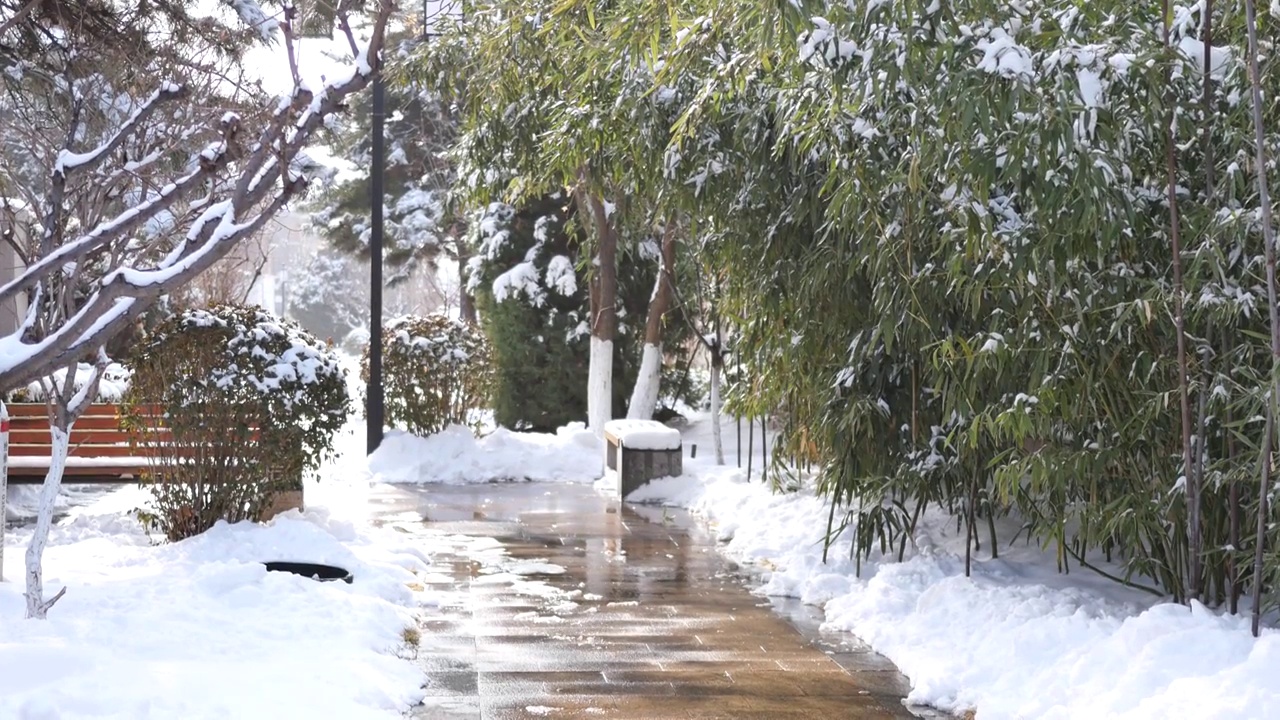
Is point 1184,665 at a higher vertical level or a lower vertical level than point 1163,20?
lower

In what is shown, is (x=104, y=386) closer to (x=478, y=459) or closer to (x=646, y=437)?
(x=478, y=459)

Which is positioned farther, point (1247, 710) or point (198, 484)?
point (198, 484)

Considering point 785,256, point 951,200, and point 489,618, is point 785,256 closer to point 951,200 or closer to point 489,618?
point 951,200

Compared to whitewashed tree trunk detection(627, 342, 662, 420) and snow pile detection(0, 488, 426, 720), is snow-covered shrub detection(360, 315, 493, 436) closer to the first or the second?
whitewashed tree trunk detection(627, 342, 662, 420)

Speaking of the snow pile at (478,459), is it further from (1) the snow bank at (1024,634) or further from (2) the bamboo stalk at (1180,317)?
(2) the bamboo stalk at (1180,317)

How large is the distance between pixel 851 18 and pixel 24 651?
164 inches

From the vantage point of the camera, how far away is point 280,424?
8.88 metres

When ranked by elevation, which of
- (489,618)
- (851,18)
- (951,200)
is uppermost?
(851,18)

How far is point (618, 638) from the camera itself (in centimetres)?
689

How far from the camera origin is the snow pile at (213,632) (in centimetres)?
493

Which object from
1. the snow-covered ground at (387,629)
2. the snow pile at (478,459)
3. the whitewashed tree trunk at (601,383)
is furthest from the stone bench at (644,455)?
the whitewashed tree trunk at (601,383)

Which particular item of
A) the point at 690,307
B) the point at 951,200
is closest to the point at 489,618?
the point at 951,200

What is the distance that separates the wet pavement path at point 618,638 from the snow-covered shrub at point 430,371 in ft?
15.3

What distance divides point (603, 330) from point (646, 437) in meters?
4.48
